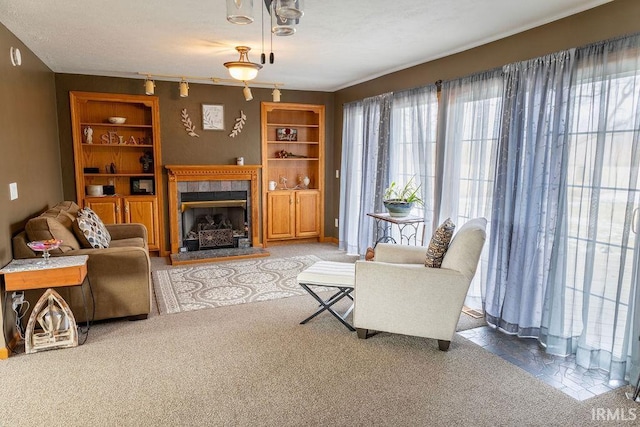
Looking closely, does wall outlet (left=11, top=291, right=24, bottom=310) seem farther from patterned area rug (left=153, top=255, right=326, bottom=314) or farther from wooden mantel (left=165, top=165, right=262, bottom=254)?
wooden mantel (left=165, top=165, right=262, bottom=254)

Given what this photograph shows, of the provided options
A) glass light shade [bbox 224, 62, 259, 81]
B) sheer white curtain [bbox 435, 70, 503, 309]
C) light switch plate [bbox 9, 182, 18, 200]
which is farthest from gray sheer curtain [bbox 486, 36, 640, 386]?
light switch plate [bbox 9, 182, 18, 200]

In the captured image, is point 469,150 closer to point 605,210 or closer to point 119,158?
point 605,210

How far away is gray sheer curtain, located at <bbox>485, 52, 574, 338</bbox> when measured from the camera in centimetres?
302

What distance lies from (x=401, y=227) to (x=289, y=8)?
11.5 ft

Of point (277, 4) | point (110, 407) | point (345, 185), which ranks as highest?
point (277, 4)

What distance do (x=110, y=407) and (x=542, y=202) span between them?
3.23m

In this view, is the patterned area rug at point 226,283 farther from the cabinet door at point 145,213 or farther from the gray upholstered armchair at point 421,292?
the gray upholstered armchair at point 421,292

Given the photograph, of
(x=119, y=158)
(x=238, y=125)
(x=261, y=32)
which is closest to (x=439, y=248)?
(x=261, y=32)

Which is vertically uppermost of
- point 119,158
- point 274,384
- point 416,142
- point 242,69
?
point 242,69

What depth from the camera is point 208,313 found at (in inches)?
150

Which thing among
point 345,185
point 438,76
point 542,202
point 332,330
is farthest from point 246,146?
point 542,202

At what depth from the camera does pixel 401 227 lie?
5.05m

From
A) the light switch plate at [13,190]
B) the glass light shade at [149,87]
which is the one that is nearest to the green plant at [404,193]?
the glass light shade at [149,87]

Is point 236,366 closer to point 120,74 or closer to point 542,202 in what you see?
point 542,202
